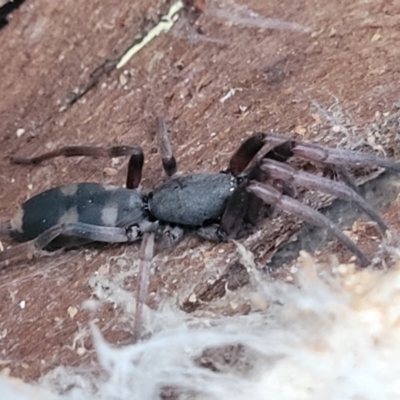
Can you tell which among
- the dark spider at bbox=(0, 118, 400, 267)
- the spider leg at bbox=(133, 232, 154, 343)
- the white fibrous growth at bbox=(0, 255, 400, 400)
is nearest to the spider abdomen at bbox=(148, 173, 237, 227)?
the dark spider at bbox=(0, 118, 400, 267)

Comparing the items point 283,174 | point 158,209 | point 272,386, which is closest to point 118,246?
point 158,209

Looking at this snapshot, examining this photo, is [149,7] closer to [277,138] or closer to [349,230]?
[277,138]

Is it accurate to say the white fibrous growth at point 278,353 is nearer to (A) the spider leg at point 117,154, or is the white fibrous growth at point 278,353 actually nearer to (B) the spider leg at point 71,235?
(B) the spider leg at point 71,235

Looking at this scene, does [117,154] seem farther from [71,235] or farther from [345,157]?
[345,157]

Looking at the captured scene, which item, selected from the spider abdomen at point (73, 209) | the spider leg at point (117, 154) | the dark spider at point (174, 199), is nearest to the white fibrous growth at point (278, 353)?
the dark spider at point (174, 199)

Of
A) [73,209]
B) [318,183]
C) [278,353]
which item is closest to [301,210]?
[318,183]

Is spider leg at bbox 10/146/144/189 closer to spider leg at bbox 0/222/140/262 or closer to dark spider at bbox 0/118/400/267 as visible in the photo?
dark spider at bbox 0/118/400/267

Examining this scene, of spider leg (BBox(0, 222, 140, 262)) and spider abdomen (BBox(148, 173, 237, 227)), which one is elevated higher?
spider leg (BBox(0, 222, 140, 262))
